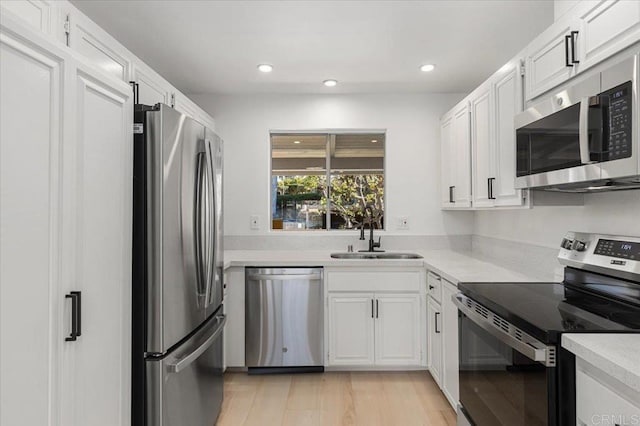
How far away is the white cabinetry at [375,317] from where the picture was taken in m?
3.08

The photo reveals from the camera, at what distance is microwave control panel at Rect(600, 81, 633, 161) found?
1.28 metres

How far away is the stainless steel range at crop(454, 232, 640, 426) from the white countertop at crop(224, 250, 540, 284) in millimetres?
340

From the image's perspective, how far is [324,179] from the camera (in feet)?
13.0

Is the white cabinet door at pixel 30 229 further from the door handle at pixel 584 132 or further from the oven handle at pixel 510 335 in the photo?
the door handle at pixel 584 132

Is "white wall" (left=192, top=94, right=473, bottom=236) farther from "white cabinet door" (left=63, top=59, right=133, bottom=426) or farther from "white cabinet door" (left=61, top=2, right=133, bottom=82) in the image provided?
"white cabinet door" (left=63, top=59, right=133, bottom=426)

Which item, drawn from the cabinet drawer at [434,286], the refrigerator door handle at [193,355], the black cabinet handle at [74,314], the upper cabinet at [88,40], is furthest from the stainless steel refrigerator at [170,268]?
the cabinet drawer at [434,286]

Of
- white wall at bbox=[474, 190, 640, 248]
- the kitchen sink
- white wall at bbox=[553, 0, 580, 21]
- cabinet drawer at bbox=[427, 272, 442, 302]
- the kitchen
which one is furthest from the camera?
the kitchen sink

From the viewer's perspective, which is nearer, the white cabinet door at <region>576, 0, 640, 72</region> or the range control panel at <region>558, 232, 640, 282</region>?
the white cabinet door at <region>576, 0, 640, 72</region>

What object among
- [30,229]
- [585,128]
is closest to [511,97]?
[585,128]

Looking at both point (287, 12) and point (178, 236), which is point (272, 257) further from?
point (287, 12)

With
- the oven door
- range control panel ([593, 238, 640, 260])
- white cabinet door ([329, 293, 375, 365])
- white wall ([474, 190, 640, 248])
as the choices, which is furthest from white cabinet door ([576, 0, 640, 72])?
white cabinet door ([329, 293, 375, 365])

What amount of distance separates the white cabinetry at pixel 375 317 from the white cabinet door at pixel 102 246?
182cm

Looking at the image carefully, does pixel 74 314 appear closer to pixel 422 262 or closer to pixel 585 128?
pixel 585 128

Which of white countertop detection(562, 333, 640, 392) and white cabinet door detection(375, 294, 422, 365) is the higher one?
white countertop detection(562, 333, 640, 392)
